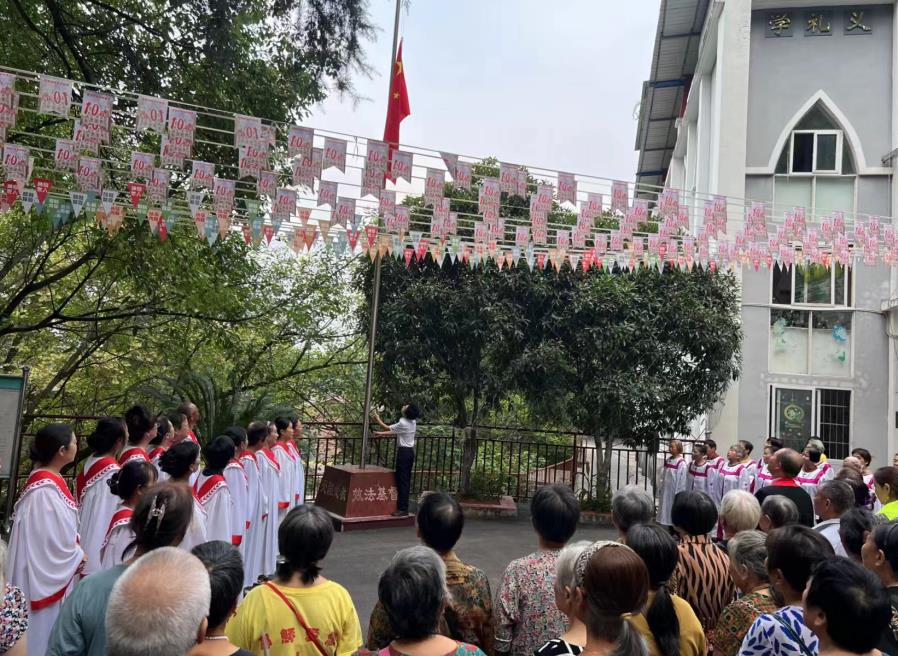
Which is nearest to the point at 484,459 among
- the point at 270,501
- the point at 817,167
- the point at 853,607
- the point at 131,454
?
the point at 270,501

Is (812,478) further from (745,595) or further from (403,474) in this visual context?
(403,474)

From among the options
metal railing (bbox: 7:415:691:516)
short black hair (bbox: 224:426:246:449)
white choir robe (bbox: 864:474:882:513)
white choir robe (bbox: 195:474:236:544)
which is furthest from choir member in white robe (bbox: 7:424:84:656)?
metal railing (bbox: 7:415:691:516)

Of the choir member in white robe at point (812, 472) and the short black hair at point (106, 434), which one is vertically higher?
the short black hair at point (106, 434)

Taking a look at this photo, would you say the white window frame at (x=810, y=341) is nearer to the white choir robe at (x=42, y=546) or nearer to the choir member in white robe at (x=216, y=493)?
the choir member in white robe at (x=216, y=493)

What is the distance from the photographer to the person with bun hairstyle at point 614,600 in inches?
78.9

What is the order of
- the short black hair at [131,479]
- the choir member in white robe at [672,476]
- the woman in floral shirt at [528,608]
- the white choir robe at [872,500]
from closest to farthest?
the woman in floral shirt at [528,608] → the short black hair at [131,479] → the white choir robe at [872,500] → the choir member in white robe at [672,476]

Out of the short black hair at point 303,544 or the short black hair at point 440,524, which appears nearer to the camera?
the short black hair at point 303,544

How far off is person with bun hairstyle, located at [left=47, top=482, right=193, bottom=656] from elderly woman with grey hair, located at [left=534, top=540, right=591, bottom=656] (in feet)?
4.82

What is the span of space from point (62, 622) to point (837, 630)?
2.61 metres

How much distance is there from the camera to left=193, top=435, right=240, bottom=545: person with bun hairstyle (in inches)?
187

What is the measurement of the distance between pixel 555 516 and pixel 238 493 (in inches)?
151

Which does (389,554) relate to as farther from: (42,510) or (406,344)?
(42,510)

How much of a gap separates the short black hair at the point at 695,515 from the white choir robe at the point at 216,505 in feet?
10.4

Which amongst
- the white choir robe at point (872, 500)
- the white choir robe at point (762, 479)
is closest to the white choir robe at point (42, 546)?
the white choir robe at point (872, 500)
